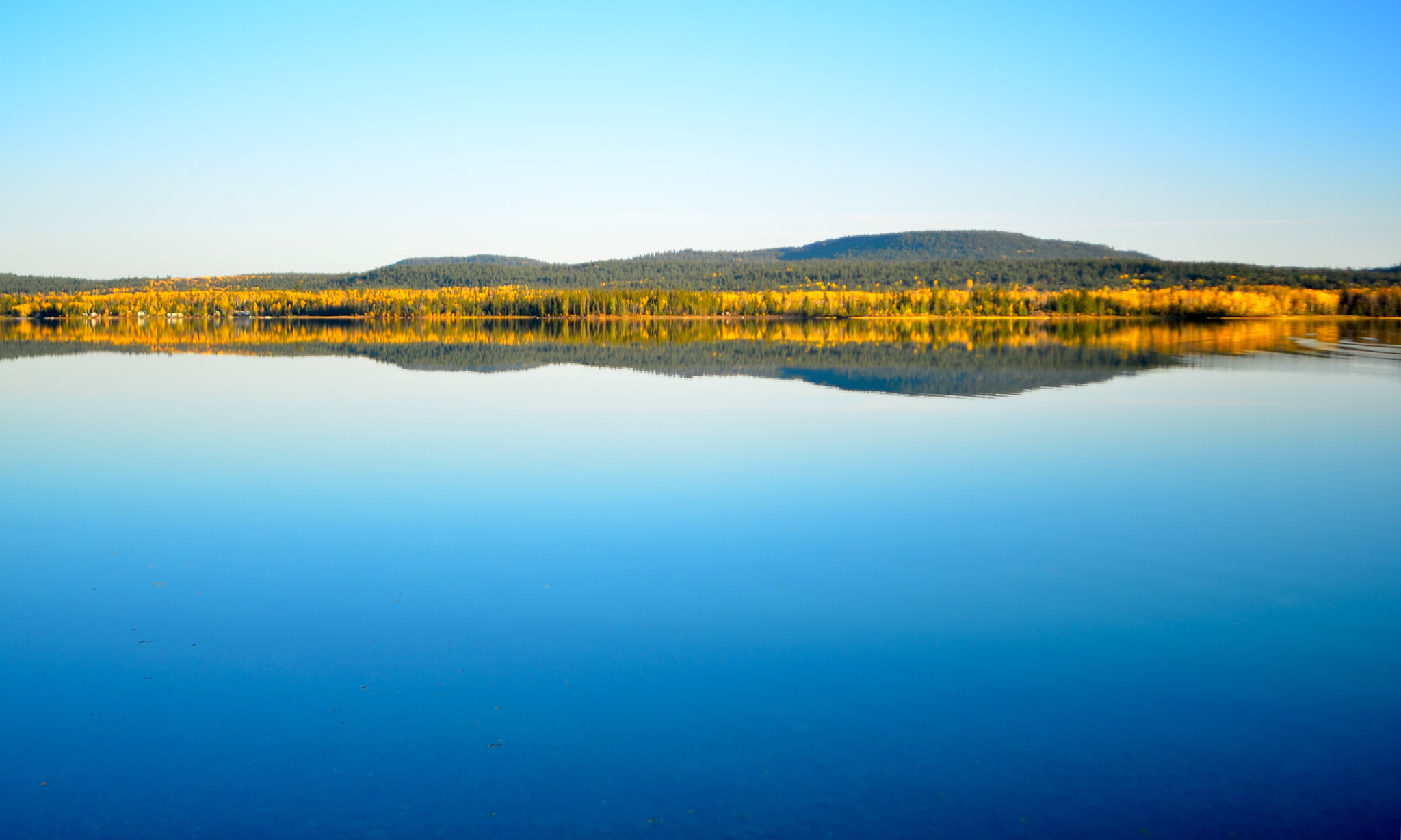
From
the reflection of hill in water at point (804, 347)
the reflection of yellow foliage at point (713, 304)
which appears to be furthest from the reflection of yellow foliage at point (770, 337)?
the reflection of yellow foliage at point (713, 304)

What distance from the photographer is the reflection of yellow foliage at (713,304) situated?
107 meters

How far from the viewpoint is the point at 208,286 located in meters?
175

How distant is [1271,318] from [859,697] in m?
105

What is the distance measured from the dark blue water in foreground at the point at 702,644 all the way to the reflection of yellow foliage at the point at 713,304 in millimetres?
97499

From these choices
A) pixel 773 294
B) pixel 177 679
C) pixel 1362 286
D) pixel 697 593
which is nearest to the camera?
pixel 177 679

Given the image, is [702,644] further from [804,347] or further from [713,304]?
[713,304]

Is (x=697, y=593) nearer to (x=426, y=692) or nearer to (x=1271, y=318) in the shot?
(x=426, y=692)

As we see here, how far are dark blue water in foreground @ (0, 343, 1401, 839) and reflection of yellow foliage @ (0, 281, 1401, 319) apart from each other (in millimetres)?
97499

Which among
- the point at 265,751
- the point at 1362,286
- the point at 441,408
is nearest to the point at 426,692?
the point at 265,751

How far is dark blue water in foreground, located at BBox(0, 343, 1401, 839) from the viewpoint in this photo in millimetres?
4387

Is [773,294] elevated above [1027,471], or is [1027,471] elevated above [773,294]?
[773,294]

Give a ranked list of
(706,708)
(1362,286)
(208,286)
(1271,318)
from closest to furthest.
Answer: (706,708), (1271,318), (1362,286), (208,286)

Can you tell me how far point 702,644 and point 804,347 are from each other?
3882cm

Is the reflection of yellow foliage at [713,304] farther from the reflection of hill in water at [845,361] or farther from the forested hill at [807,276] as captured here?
the reflection of hill in water at [845,361]
